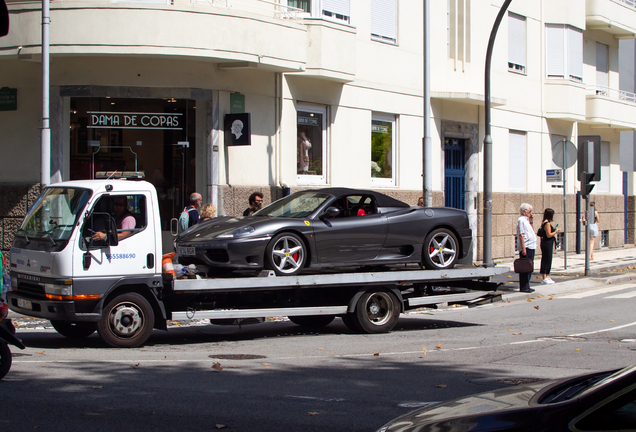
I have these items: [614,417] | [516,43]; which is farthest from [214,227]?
[516,43]

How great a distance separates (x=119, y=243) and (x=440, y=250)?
5.01 m

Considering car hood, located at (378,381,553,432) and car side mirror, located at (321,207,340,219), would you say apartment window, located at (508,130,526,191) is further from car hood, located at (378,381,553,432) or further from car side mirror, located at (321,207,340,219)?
car hood, located at (378,381,553,432)

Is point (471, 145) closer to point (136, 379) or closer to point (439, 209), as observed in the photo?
point (439, 209)

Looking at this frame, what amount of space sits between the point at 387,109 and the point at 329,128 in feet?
7.46

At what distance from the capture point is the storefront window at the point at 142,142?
1599 cm

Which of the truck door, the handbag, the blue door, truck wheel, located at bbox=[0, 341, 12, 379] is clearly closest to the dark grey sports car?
the truck door

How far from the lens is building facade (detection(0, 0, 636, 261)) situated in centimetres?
1533

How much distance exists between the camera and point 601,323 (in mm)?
12055

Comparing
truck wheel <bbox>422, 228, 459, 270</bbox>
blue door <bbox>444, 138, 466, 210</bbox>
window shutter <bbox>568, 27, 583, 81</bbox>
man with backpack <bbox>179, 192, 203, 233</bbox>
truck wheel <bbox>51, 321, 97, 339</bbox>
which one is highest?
window shutter <bbox>568, 27, 583, 81</bbox>

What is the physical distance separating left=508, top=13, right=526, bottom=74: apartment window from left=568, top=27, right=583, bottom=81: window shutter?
2350 millimetres

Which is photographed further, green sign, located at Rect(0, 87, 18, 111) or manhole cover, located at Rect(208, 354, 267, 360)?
green sign, located at Rect(0, 87, 18, 111)

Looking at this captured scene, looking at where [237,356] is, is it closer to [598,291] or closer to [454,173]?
[598,291]

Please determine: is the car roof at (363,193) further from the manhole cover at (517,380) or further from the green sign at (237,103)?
the green sign at (237,103)

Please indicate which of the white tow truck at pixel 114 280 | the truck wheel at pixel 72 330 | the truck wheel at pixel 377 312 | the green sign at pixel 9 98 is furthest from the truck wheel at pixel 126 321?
the green sign at pixel 9 98
